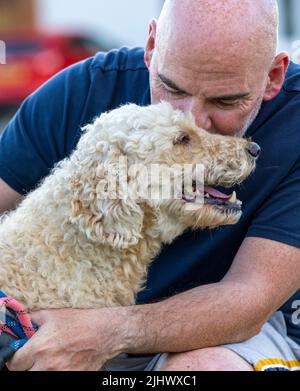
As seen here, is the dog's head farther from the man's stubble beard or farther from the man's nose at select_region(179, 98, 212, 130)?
the man's stubble beard

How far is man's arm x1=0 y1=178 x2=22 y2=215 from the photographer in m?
4.40

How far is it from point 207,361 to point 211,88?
1193 mm

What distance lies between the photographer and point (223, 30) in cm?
387

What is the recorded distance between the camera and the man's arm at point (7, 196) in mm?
4403

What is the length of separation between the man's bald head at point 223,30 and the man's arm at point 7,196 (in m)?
1.07

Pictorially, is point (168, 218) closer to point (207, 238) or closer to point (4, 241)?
point (207, 238)

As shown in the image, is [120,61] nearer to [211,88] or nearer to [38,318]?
[211,88]

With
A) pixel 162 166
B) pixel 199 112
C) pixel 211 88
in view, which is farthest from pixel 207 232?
pixel 211 88

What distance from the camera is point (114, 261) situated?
3771 mm

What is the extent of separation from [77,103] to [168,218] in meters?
0.90

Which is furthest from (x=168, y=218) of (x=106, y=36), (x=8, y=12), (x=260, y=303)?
(x=8, y=12)
